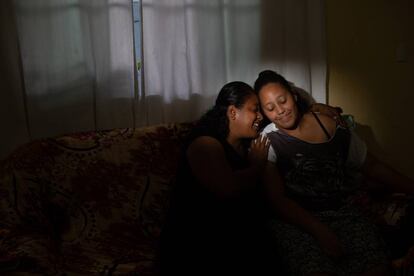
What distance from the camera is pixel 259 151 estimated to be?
5.59 feet

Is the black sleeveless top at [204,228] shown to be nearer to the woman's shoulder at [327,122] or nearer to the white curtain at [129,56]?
the woman's shoulder at [327,122]

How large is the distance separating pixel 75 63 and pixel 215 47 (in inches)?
29.3

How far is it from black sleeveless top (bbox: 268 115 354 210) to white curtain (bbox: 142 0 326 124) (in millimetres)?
662

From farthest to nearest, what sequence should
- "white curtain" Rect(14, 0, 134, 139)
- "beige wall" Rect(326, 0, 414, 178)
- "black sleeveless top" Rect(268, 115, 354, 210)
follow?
"beige wall" Rect(326, 0, 414, 178) → "white curtain" Rect(14, 0, 134, 139) → "black sleeveless top" Rect(268, 115, 354, 210)

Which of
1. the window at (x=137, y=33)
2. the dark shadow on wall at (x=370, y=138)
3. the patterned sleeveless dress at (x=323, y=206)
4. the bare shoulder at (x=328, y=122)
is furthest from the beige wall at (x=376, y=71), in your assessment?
the window at (x=137, y=33)

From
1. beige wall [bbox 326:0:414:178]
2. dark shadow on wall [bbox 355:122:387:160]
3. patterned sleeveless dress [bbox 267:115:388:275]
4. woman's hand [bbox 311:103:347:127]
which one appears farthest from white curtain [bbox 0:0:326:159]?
patterned sleeveless dress [bbox 267:115:388:275]

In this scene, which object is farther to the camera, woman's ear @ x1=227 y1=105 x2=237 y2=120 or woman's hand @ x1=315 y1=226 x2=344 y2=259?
woman's ear @ x1=227 y1=105 x2=237 y2=120

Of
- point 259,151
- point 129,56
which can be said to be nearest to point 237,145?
point 259,151

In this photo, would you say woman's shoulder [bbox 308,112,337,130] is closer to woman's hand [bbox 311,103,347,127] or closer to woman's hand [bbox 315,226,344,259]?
woman's hand [bbox 311,103,347,127]

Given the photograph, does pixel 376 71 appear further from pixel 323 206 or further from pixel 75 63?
pixel 75 63

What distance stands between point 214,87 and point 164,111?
31 centimetres

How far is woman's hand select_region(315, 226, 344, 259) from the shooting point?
1.44 meters

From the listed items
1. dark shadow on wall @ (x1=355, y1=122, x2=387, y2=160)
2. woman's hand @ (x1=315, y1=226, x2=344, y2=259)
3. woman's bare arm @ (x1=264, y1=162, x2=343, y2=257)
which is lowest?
woman's hand @ (x1=315, y1=226, x2=344, y2=259)

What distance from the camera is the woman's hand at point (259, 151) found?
1.68m
